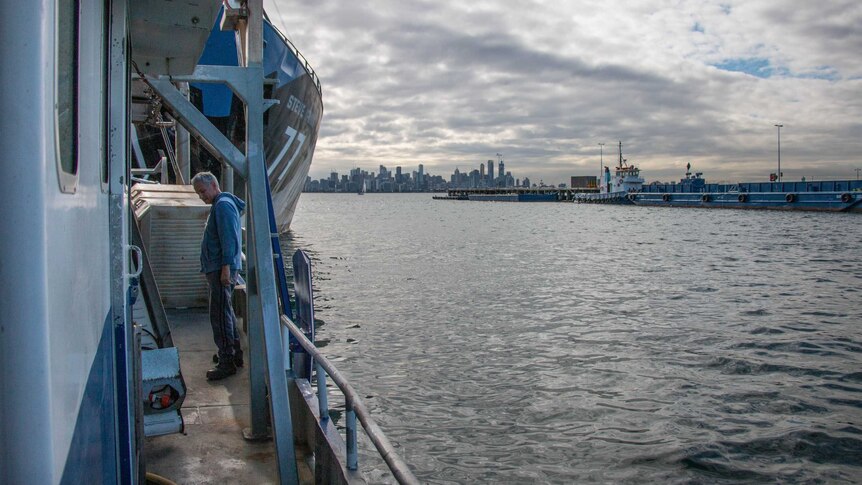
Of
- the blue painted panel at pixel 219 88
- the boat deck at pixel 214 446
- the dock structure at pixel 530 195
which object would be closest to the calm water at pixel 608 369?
the boat deck at pixel 214 446

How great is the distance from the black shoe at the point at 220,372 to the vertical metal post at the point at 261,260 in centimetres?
160

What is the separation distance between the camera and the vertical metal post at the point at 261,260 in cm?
428

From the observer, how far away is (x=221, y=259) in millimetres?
6043

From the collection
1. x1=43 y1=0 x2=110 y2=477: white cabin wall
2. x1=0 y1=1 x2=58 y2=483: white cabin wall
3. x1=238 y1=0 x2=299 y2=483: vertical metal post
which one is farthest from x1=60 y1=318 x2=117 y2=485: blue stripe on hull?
x1=238 y1=0 x2=299 y2=483: vertical metal post

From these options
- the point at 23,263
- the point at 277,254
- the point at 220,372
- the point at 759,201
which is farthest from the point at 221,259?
the point at 759,201

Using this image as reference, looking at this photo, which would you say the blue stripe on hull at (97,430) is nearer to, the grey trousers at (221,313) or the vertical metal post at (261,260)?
the vertical metal post at (261,260)

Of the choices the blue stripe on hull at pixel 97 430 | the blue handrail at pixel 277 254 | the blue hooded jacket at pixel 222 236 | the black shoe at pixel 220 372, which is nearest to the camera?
the blue stripe on hull at pixel 97 430

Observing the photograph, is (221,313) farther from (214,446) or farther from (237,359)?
(214,446)

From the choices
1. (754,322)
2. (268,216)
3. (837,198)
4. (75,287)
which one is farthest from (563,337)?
(837,198)

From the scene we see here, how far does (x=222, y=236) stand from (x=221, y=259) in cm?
25

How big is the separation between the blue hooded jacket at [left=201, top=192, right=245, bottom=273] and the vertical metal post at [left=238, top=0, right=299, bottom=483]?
3.66 ft

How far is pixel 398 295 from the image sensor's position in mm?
17859

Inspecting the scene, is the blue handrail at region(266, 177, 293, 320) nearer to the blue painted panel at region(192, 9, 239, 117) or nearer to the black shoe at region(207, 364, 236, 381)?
the black shoe at region(207, 364, 236, 381)

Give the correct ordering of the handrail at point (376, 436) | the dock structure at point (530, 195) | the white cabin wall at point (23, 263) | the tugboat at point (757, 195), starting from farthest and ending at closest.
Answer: the dock structure at point (530, 195) → the tugboat at point (757, 195) → the handrail at point (376, 436) → the white cabin wall at point (23, 263)
